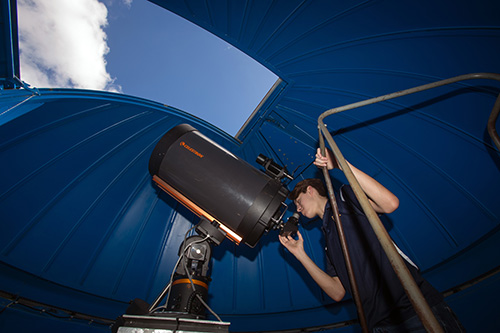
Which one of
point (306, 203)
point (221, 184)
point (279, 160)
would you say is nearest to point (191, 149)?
point (221, 184)

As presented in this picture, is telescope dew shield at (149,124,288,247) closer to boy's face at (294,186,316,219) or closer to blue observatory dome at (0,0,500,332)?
boy's face at (294,186,316,219)

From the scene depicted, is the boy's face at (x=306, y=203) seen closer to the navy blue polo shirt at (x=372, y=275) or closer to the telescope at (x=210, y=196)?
the telescope at (x=210, y=196)

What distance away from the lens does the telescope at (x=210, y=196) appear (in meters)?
1.65

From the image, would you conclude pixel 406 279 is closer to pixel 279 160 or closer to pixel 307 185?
pixel 307 185

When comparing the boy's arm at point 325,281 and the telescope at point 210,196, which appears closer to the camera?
the telescope at point 210,196

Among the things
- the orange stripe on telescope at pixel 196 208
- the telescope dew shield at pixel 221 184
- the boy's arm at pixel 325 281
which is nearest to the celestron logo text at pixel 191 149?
the telescope dew shield at pixel 221 184

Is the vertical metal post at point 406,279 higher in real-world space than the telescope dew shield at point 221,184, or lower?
lower

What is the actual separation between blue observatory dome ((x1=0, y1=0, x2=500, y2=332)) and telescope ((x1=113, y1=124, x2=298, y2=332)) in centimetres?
153

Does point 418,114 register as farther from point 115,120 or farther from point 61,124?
point 61,124

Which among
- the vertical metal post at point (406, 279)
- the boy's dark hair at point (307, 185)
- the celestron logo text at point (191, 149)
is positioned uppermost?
the celestron logo text at point (191, 149)

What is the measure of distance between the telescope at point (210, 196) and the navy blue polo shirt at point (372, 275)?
0.49 meters

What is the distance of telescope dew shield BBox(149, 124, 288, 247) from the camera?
1.81 meters

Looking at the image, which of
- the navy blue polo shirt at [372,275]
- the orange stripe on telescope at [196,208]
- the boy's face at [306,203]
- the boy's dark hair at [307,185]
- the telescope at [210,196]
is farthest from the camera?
the boy's dark hair at [307,185]

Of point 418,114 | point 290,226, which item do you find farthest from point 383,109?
point 290,226
